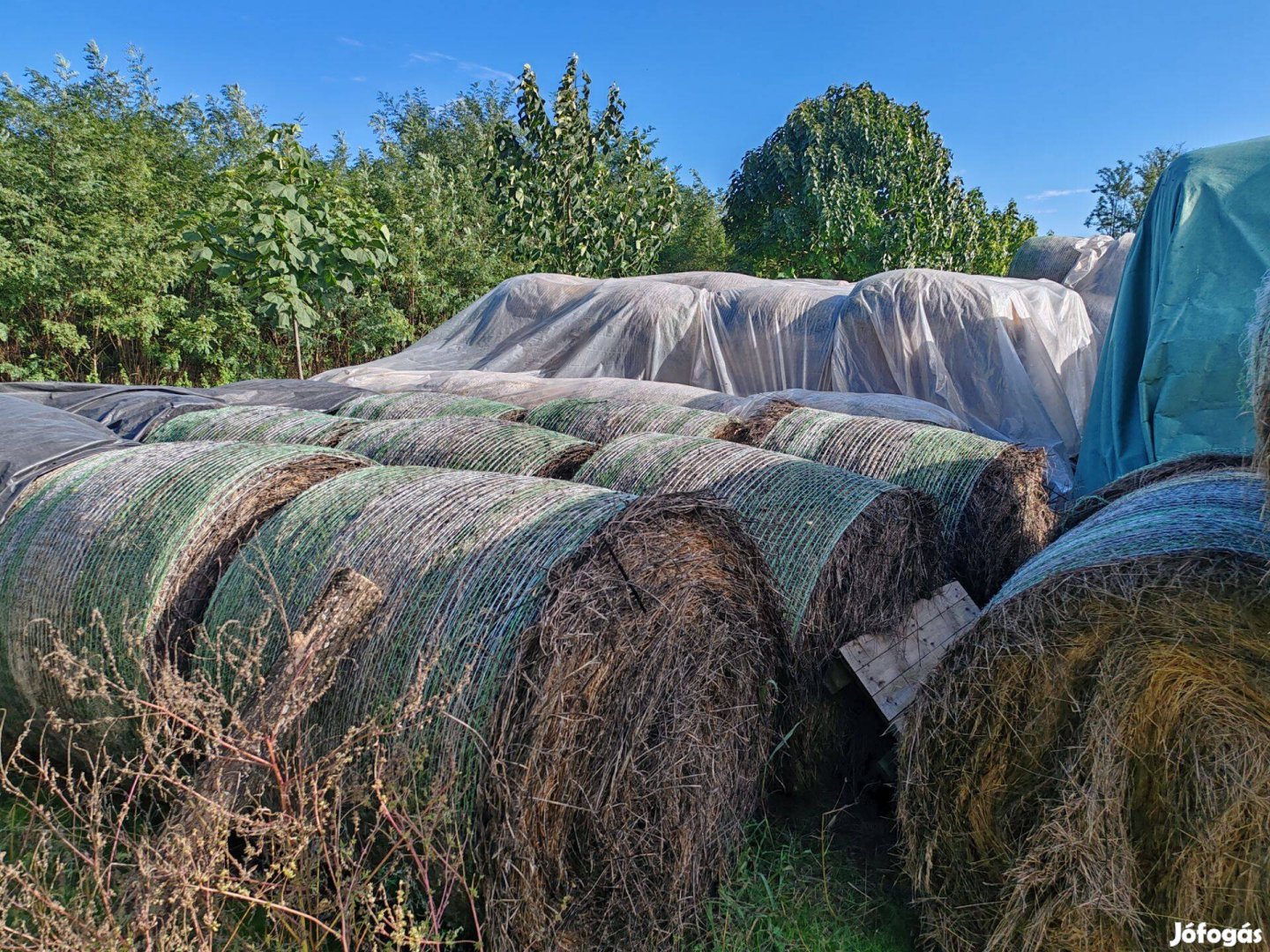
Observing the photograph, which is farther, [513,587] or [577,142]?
[577,142]

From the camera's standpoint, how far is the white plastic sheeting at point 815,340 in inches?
364

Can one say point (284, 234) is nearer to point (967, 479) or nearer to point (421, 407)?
point (421, 407)

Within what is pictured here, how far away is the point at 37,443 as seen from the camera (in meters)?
4.68

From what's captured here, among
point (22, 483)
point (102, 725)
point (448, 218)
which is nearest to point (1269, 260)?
point (102, 725)

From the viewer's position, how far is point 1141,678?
8.39ft

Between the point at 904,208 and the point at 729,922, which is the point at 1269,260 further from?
the point at 904,208

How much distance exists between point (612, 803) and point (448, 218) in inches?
740

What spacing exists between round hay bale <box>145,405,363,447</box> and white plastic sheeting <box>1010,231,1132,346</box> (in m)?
10.1

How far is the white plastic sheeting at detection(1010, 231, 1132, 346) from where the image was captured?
11852 millimetres

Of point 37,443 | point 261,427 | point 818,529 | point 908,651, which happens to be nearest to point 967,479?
point 908,651

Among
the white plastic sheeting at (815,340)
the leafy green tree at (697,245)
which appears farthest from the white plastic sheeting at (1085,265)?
the leafy green tree at (697,245)

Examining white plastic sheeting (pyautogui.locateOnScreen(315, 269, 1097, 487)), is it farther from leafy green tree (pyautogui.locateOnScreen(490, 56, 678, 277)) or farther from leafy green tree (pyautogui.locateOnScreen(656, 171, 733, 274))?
leafy green tree (pyautogui.locateOnScreen(656, 171, 733, 274))

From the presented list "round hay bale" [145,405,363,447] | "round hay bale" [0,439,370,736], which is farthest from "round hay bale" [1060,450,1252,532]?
"round hay bale" [145,405,363,447]

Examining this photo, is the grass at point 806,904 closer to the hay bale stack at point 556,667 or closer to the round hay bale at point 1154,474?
the hay bale stack at point 556,667
